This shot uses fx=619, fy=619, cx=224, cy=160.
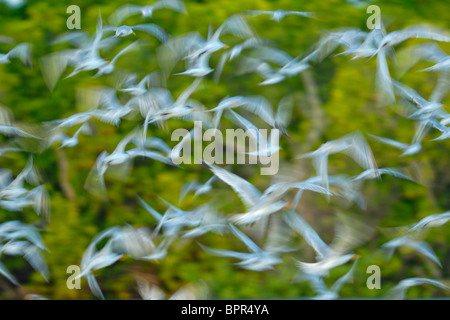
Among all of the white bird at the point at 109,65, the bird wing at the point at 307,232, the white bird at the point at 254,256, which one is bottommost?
the white bird at the point at 254,256

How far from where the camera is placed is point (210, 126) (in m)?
3.28

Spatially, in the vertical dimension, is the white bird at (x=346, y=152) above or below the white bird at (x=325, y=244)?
above

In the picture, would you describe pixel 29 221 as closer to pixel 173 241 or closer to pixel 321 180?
pixel 173 241

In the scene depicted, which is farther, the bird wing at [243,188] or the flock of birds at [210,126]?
the flock of birds at [210,126]

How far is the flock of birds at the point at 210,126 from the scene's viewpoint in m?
3.20

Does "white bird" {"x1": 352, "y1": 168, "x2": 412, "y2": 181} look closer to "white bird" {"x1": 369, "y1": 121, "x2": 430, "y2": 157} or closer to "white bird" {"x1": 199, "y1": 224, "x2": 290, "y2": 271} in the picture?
"white bird" {"x1": 369, "y1": 121, "x2": 430, "y2": 157}

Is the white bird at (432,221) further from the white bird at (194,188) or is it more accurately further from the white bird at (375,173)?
the white bird at (194,188)

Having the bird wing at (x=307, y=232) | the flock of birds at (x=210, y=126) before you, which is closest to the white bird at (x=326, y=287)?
the flock of birds at (x=210, y=126)

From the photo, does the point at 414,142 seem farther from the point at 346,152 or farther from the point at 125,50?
the point at 125,50

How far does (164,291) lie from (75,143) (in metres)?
0.93

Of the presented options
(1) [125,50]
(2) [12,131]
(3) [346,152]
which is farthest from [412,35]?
(2) [12,131]

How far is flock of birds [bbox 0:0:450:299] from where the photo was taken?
320cm

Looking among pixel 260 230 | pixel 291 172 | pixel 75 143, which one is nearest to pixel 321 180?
pixel 291 172

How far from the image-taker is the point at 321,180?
3.14m
